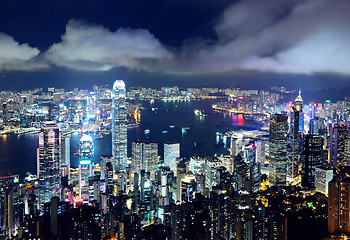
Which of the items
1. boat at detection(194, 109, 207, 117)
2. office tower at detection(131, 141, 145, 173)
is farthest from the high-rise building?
boat at detection(194, 109, 207, 117)

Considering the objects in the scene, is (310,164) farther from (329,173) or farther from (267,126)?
(267,126)

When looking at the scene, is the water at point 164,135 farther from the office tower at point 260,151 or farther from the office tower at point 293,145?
the office tower at point 293,145

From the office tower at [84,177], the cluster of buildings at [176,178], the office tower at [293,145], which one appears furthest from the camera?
the office tower at [293,145]

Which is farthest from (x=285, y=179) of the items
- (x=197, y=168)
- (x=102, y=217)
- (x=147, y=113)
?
(x=147, y=113)

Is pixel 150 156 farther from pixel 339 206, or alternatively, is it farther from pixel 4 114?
pixel 339 206

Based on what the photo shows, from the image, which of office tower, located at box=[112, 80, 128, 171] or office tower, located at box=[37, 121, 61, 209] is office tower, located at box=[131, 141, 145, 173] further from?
office tower, located at box=[37, 121, 61, 209]

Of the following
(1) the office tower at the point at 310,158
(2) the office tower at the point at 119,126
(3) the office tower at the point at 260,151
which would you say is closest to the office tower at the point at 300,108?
(1) the office tower at the point at 310,158
